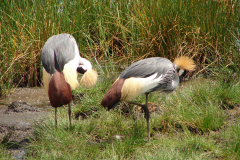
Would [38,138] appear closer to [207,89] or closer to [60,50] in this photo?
[60,50]

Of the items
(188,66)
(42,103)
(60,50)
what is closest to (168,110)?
(188,66)

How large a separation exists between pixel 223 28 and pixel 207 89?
4.84 feet

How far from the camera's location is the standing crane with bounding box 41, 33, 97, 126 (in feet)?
11.0

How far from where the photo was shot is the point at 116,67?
18.2 feet

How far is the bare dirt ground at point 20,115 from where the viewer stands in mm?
3450

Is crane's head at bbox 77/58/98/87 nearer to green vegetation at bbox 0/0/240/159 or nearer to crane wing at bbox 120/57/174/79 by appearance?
green vegetation at bbox 0/0/240/159

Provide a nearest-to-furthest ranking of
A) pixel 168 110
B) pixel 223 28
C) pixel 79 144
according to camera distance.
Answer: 1. pixel 79 144
2. pixel 168 110
3. pixel 223 28

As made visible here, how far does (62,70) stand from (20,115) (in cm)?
125

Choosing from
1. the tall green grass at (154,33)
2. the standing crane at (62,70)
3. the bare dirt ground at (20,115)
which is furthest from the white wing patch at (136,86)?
the tall green grass at (154,33)

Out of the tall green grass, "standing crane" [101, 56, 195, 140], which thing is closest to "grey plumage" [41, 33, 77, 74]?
"standing crane" [101, 56, 195, 140]

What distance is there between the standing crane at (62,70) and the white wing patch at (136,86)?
582mm

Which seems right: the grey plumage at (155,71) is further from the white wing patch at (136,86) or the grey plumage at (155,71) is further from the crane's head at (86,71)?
the crane's head at (86,71)

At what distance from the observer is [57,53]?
12.0 feet

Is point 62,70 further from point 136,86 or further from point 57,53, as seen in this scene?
point 136,86
